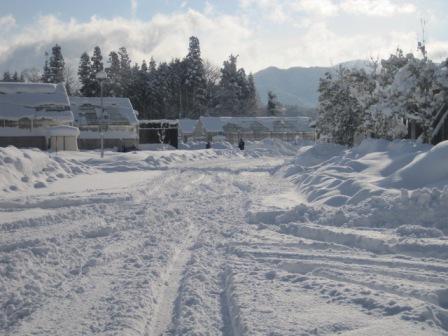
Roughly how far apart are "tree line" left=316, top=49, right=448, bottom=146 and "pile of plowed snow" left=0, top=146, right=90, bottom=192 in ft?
44.7

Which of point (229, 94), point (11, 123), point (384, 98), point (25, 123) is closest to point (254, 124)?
point (229, 94)

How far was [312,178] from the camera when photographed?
16797 millimetres

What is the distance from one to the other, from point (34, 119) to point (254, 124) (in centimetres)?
3198

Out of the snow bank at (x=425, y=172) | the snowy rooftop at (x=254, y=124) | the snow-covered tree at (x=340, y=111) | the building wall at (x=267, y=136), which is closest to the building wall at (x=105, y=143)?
the snowy rooftop at (x=254, y=124)

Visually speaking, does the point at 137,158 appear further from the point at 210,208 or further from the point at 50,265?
the point at 50,265

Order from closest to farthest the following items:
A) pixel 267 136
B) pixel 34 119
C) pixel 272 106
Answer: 1. pixel 34 119
2. pixel 267 136
3. pixel 272 106

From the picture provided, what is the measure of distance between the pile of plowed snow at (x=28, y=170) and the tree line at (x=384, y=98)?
13.6 meters

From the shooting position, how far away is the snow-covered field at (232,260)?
4.73 meters

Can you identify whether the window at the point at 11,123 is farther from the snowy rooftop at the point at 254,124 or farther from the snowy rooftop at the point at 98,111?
the snowy rooftop at the point at 254,124

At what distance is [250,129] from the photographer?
227 feet

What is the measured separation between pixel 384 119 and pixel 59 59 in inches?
3185

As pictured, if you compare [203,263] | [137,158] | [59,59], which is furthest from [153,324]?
[59,59]

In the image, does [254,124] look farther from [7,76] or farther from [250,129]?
[7,76]

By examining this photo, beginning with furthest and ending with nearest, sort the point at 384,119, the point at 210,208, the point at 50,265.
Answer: the point at 384,119 → the point at 210,208 → the point at 50,265
